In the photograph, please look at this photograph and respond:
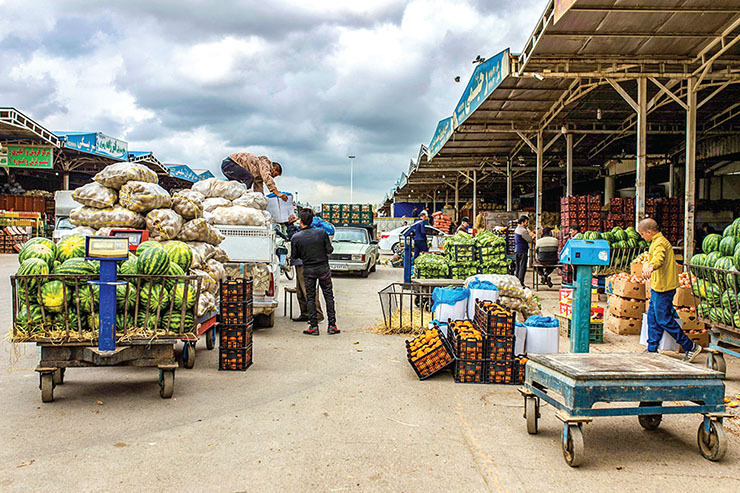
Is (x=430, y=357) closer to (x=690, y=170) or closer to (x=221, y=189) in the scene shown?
(x=221, y=189)

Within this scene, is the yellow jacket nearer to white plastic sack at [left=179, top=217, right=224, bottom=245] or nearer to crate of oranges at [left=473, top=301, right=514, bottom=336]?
crate of oranges at [left=473, top=301, right=514, bottom=336]

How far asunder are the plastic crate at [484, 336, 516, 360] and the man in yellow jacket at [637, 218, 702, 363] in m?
1.98

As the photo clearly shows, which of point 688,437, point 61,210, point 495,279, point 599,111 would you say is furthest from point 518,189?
point 688,437

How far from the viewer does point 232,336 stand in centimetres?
699

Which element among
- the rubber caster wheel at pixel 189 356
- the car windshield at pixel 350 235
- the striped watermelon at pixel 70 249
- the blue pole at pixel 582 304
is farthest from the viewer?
the car windshield at pixel 350 235

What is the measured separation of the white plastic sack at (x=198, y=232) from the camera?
8422mm

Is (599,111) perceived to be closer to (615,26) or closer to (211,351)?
(615,26)

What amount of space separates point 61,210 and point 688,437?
2578cm

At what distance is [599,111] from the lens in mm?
18719

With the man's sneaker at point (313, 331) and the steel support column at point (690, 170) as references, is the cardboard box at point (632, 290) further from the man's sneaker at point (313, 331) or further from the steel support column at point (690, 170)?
the man's sneaker at point (313, 331)

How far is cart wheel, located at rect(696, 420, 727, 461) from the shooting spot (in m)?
4.19

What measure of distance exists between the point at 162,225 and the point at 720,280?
23.5 feet

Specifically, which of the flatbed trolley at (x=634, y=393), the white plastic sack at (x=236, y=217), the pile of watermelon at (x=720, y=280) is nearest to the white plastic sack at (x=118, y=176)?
the white plastic sack at (x=236, y=217)

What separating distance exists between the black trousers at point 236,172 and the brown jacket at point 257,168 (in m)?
0.19
